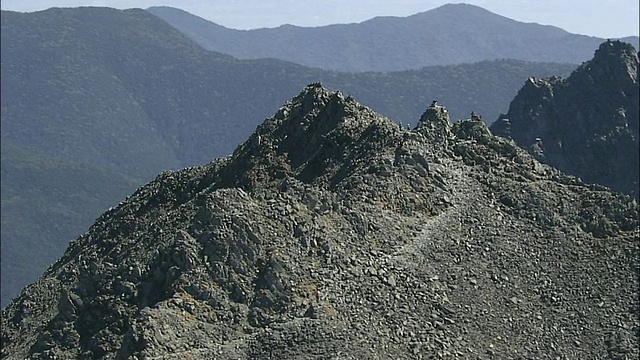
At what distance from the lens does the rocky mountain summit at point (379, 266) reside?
3156cm

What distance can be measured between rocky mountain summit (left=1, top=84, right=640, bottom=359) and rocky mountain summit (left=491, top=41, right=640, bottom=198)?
60427mm

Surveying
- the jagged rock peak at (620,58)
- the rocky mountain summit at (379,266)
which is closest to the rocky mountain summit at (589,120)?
the jagged rock peak at (620,58)

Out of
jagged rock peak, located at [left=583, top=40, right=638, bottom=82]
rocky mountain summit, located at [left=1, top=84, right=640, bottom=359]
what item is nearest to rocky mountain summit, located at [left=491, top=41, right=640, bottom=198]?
jagged rock peak, located at [left=583, top=40, right=638, bottom=82]

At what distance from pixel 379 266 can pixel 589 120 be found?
7778cm

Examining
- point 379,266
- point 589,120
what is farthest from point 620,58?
point 379,266

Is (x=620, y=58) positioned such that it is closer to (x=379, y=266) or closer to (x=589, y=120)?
(x=589, y=120)

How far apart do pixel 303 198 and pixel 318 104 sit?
11.6 metres

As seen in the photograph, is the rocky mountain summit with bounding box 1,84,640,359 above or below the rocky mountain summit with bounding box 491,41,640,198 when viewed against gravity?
above

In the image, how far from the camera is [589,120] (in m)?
108

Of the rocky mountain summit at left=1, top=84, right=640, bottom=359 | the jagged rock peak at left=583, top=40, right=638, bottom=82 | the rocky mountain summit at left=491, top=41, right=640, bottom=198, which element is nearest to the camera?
the rocky mountain summit at left=1, top=84, right=640, bottom=359

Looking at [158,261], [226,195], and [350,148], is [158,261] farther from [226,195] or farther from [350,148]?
[350,148]

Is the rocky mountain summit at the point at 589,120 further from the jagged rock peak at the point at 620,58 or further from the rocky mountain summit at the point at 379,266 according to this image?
the rocky mountain summit at the point at 379,266

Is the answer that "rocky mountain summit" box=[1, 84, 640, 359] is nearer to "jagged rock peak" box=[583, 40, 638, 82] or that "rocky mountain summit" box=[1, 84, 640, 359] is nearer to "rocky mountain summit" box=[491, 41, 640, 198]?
"rocky mountain summit" box=[491, 41, 640, 198]

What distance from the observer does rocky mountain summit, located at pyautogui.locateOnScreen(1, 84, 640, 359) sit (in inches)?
1243
